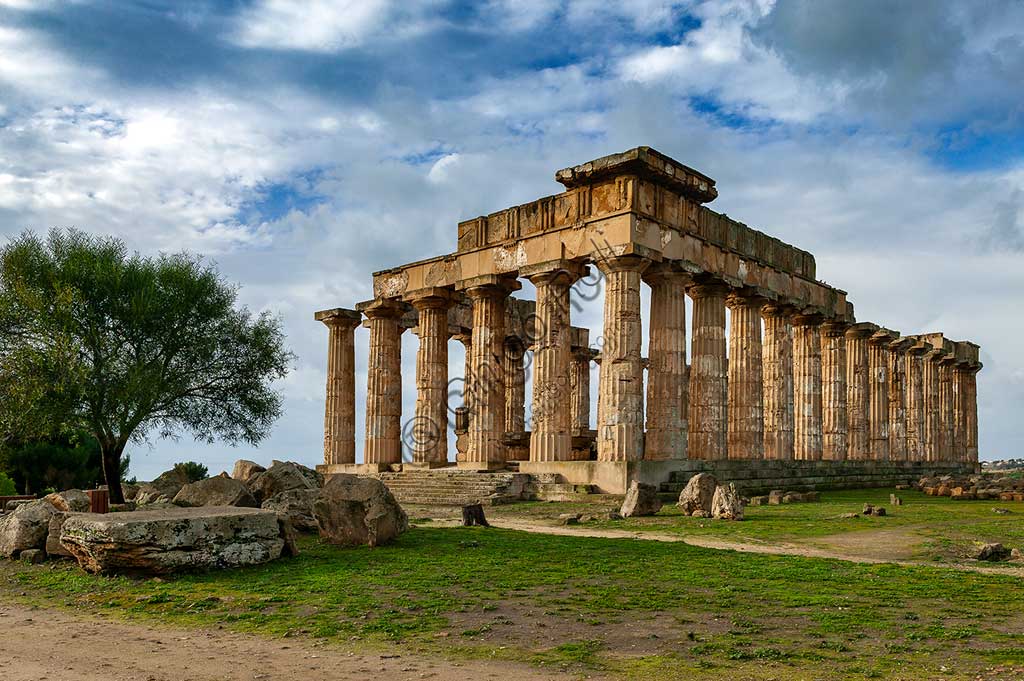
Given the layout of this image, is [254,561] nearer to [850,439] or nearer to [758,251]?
[758,251]

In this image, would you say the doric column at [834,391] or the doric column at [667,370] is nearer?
the doric column at [667,370]

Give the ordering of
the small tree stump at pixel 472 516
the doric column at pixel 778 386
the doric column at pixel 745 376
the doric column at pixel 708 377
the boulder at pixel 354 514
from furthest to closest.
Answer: the doric column at pixel 778 386
the doric column at pixel 745 376
the doric column at pixel 708 377
the small tree stump at pixel 472 516
the boulder at pixel 354 514

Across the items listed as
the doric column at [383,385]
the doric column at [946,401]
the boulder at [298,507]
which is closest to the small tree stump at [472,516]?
the boulder at [298,507]

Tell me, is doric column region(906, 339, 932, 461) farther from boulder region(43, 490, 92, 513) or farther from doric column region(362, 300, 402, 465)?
boulder region(43, 490, 92, 513)

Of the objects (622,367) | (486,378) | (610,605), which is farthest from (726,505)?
(486,378)

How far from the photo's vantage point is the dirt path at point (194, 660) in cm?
700

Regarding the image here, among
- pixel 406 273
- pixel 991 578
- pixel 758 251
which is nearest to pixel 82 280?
pixel 406 273

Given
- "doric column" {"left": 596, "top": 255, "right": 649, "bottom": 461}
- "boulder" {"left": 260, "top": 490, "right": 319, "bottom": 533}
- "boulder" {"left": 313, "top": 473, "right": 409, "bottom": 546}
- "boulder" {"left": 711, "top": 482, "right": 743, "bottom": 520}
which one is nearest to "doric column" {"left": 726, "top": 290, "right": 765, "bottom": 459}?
"doric column" {"left": 596, "top": 255, "right": 649, "bottom": 461}

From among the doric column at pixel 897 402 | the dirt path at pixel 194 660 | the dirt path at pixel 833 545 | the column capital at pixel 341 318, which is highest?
the column capital at pixel 341 318

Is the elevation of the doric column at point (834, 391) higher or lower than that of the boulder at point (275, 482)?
higher

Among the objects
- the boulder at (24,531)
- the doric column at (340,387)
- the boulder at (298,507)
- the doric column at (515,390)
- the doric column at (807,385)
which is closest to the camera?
the boulder at (24,531)

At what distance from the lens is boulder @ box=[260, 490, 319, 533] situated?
1483 cm

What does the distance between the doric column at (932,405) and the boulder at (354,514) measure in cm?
3824

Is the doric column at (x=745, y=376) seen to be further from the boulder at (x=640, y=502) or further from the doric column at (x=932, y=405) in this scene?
the doric column at (x=932, y=405)
